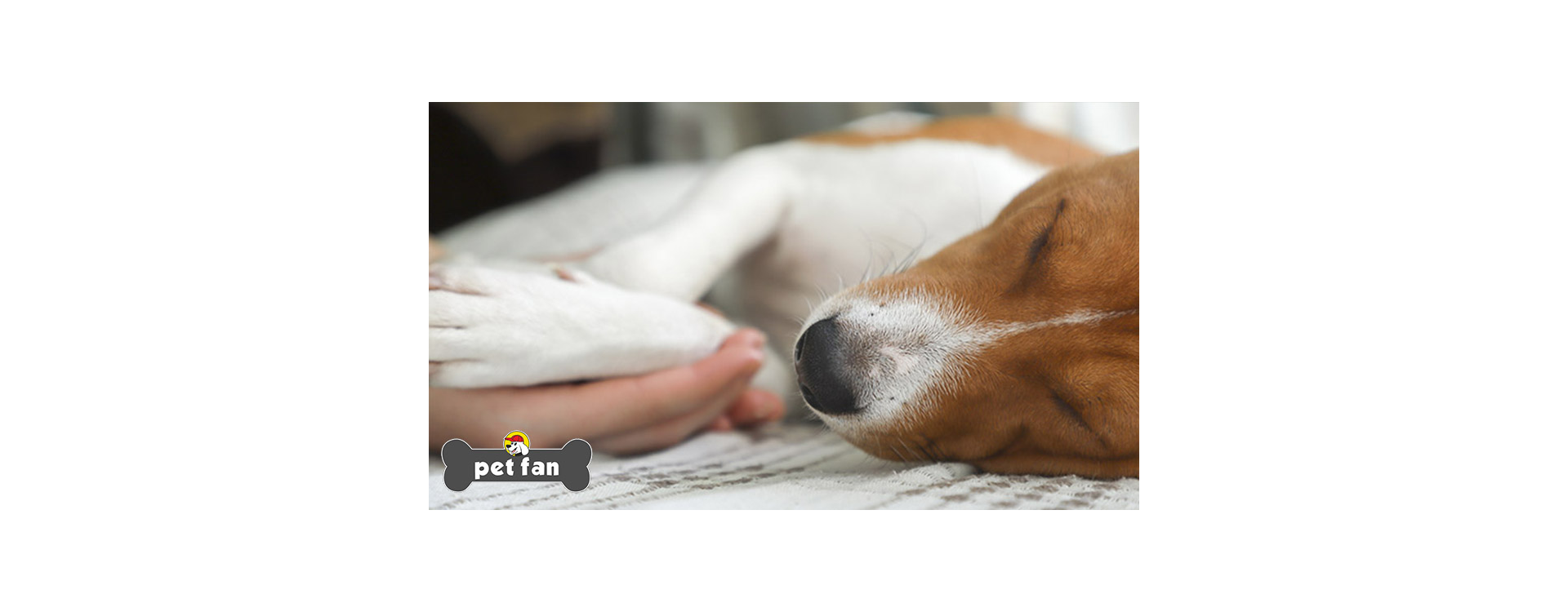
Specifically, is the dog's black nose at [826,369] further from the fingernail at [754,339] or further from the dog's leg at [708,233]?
the dog's leg at [708,233]

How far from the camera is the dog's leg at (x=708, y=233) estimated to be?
5.80 feet

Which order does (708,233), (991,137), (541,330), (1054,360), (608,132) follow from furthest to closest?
(608,132)
(991,137)
(708,233)
(541,330)
(1054,360)

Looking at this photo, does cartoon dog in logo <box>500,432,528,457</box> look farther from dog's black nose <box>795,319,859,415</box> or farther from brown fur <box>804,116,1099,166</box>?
brown fur <box>804,116,1099,166</box>

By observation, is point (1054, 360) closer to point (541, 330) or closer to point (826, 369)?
point (826, 369)

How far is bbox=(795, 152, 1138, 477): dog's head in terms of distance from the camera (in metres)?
1.39

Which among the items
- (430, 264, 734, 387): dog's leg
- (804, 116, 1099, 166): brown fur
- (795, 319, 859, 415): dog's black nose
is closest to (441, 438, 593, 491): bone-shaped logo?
(430, 264, 734, 387): dog's leg

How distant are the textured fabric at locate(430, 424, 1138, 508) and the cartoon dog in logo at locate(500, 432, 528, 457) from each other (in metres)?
0.04

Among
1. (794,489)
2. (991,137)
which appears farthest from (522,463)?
(991,137)

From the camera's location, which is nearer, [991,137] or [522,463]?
[522,463]

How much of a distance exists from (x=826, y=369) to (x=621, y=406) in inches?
13.4

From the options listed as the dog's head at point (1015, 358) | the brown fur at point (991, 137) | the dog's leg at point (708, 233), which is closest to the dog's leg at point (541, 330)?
the dog's leg at point (708, 233)

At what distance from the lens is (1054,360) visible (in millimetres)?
1389

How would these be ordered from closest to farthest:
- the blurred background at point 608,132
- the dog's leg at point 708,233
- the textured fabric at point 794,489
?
the textured fabric at point 794,489
the blurred background at point 608,132
the dog's leg at point 708,233

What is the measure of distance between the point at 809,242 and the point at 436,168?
79 centimetres
